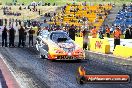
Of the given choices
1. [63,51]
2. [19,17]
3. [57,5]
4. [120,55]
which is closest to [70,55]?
[63,51]

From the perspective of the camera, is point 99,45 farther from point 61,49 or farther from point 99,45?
point 61,49

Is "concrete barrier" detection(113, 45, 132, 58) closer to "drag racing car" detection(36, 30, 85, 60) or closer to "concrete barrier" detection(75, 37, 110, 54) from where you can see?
"concrete barrier" detection(75, 37, 110, 54)

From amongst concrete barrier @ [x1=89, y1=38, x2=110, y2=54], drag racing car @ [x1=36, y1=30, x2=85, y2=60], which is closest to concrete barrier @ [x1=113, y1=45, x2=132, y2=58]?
concrete barrier @ [x1=89, y1=38, x2=110, y2=54]

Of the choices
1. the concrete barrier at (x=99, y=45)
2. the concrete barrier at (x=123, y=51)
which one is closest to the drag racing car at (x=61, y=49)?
the concrete barrier at (x=123, y=51)

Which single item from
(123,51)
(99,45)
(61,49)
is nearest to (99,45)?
(99,45)

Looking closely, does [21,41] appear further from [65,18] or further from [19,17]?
[19,17]

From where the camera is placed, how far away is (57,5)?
82750 millimetres

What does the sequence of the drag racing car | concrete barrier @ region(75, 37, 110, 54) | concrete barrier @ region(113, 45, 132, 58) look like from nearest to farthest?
the drag racing car, concrete barrier @ region(113, 45, 132, 58), concrete barrier @ region(75, 37, 110, 54)

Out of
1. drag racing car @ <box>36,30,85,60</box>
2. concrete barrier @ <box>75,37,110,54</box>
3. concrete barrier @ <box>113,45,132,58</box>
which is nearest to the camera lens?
drag racing car @ <box>36,30,85,60</box>

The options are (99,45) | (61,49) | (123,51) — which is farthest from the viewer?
(99,45)

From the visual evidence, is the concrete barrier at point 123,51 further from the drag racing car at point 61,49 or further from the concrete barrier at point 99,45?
the drag racing car at point 61,49

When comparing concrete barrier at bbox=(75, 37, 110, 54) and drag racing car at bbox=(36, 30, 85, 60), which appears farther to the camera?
concrete barrier at bbox=(75, 37, 110, 54)

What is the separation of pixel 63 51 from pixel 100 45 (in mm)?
6819

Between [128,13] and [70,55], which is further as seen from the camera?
[128,13]
